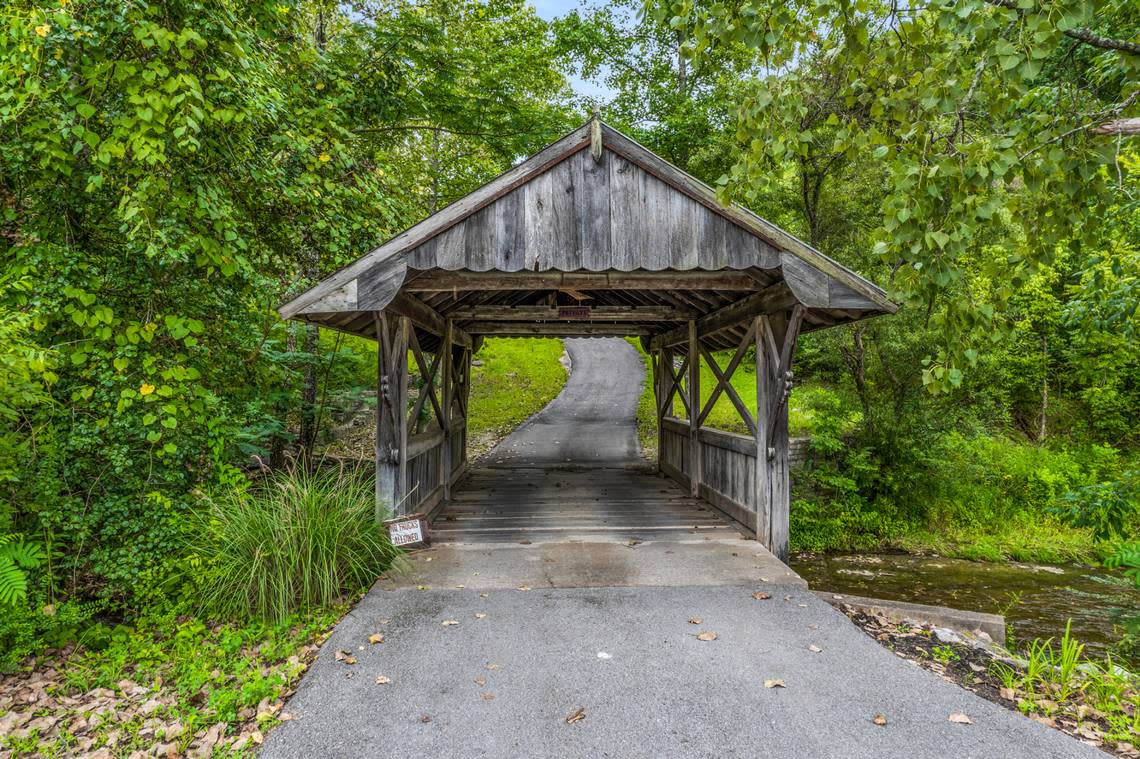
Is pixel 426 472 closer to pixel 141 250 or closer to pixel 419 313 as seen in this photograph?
pixel 419 313

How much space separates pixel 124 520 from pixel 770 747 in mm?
4951

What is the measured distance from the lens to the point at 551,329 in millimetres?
9492

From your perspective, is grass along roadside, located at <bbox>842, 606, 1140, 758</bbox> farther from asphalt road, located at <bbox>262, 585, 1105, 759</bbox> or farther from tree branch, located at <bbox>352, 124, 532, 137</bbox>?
tree branch, located at <bbox>352, 124, 532, 137</bbox>

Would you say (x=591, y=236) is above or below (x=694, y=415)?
above

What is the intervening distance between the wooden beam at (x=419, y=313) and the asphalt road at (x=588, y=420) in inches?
185

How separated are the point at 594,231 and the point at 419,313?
7.82ft

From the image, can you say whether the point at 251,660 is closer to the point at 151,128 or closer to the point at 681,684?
the point at 681,684

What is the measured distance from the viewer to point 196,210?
163 inches

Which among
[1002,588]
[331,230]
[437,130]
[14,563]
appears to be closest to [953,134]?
[331,230]

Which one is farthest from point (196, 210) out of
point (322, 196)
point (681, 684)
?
point (681, 684)

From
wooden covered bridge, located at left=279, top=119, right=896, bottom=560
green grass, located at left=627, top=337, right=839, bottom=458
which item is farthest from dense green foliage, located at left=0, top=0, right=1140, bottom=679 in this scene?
wooden covered bridge, located at left=279, top=119, right=896, bottom=560

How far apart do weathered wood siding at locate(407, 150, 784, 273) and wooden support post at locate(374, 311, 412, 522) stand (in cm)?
102

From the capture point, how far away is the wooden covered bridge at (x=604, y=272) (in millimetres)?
4836

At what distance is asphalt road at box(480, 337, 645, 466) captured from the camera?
12367 mm
